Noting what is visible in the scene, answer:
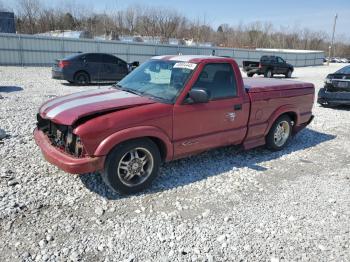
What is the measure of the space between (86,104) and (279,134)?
375cm

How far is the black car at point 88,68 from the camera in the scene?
1357cm

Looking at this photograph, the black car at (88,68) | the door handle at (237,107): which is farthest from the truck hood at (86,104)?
the black car at (88,68)

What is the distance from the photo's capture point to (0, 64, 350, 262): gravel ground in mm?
2980

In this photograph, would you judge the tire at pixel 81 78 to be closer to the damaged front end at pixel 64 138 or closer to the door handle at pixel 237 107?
the damaged front end at pixel 64 138

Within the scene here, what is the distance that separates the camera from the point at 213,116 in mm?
4492

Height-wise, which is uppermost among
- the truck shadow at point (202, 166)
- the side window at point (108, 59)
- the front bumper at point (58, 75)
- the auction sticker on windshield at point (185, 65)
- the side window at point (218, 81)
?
the side window at point (108, 59)

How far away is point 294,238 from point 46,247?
98.8 inches

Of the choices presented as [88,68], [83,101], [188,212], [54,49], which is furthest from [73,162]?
[54,49]

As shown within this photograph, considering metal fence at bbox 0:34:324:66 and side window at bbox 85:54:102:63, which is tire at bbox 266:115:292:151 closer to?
side window at bbox 85:54:102:63

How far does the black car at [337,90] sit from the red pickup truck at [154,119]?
17.8ft

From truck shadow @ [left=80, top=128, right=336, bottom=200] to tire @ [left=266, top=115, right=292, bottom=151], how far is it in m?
0.14

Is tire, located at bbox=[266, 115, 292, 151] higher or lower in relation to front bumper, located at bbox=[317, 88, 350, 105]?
lower

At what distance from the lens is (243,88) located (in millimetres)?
4926

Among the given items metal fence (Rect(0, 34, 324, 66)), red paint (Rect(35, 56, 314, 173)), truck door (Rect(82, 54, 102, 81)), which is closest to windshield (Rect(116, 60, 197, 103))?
red paint (Rect(35, 56, 314, 173))
